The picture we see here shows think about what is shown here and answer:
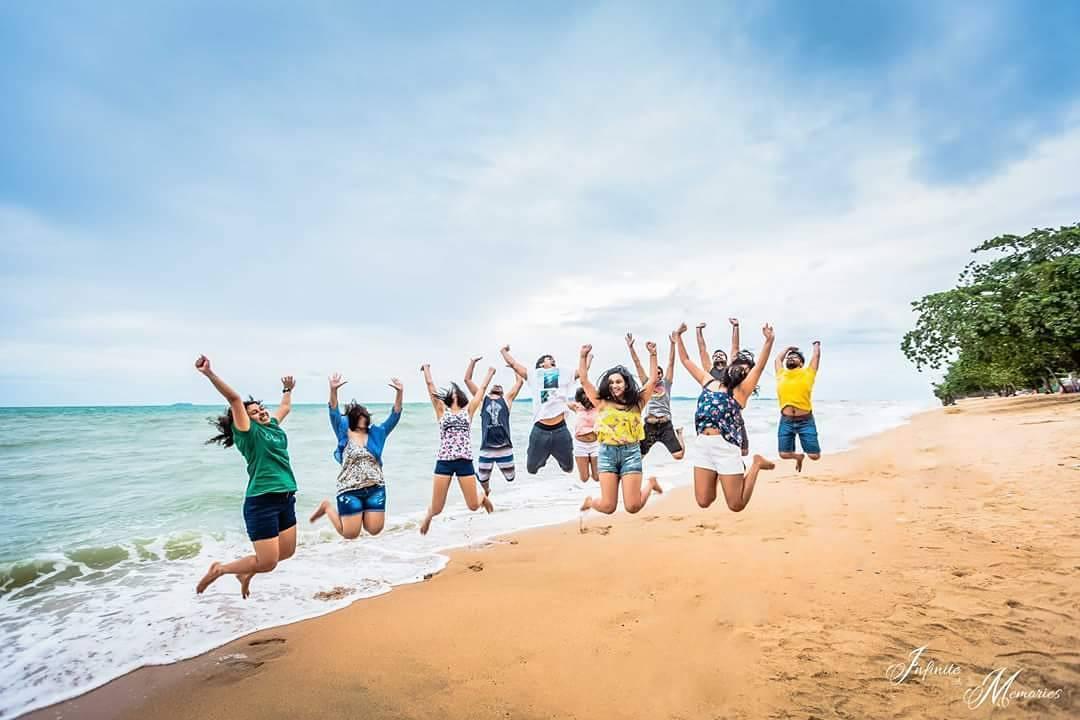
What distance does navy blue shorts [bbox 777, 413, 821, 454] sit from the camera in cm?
754

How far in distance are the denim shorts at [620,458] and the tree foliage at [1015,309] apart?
19.6m

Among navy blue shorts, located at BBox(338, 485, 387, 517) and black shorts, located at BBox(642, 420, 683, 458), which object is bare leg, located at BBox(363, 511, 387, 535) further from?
black shorts, located at BBox(642, 420, 683, 458)

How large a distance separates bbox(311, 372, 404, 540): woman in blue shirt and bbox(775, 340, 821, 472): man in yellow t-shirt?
199 inches

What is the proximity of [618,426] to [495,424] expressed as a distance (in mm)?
2235

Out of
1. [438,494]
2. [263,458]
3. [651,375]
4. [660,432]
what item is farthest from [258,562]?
[660,432]

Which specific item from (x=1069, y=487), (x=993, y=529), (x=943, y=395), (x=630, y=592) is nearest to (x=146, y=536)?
(x=630, y=592)

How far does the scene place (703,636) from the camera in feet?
14.7

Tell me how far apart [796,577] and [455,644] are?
3485 mm

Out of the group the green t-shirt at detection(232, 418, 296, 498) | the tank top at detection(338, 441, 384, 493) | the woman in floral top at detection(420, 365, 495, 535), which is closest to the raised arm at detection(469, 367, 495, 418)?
the woman in floral top at detection(420, 365, 495, 535)

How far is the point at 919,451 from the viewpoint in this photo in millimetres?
14977

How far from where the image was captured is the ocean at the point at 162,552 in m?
5.13

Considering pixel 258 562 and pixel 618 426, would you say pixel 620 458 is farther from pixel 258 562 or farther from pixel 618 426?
pixel 258 562

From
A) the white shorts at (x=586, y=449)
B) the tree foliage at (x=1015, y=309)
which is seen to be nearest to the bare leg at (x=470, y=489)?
the white shorts at (x=586, y=449)

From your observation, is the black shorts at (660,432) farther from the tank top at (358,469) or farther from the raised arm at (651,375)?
the tank top at (358,469)
